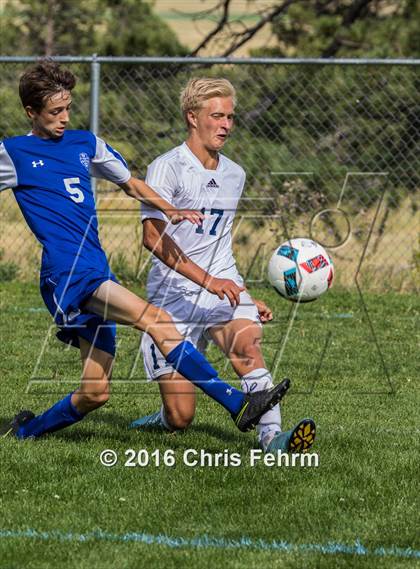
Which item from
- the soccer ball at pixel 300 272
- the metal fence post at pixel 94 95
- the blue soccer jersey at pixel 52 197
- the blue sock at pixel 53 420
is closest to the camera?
the blue soccer jersey at pixel 52 197

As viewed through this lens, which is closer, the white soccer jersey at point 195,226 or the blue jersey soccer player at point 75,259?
the blue jersey soccer player at point 75,259

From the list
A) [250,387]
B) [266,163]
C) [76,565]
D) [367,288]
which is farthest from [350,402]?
[266,163]

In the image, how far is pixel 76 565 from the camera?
14.3ft

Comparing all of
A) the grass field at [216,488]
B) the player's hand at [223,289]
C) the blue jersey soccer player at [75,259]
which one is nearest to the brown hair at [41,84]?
the blue jersey soccer player at [75,259]

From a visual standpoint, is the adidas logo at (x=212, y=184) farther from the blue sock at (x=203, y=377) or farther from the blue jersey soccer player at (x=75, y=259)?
the blue sock at (x=203, y=377)

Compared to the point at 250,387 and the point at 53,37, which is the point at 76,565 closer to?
the point at 250,387

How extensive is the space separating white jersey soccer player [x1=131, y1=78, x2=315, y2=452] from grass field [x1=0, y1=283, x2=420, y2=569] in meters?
0.34

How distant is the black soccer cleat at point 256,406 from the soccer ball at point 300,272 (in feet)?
4.51

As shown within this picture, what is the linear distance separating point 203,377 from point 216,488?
62 cm

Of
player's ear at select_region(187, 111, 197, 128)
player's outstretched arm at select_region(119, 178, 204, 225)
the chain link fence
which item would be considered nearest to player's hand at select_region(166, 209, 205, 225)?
player's outstretched arm at select_region(119, 178, 204, 225)

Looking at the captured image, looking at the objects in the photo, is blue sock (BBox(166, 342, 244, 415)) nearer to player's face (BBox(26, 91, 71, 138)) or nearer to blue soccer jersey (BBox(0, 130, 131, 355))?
blue soccer jersey (BBox(0, 130, 131, 355))

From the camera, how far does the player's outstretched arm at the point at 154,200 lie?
5.85 meters

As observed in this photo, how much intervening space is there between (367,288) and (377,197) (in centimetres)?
143

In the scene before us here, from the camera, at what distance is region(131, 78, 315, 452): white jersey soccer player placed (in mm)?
6094
